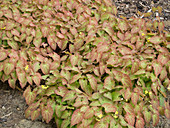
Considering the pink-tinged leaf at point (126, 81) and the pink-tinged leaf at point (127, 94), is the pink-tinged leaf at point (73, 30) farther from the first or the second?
the pink-tinged leaf at point (127, 94)

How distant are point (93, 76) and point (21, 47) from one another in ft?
2.89

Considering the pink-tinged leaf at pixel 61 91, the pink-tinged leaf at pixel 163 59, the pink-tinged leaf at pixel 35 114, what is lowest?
the pink-tinged leaf at pixel 35 114

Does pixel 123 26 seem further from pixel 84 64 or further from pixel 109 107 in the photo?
pixel 109 107

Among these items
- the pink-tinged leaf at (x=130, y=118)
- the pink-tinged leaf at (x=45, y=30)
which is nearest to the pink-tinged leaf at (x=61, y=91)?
the pink-tinged leaf at (x=130, y=118)

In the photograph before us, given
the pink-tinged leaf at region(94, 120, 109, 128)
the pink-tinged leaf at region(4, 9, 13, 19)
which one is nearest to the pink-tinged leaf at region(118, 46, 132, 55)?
the pink-tinged leaf at region(94, 120, 109, 128)

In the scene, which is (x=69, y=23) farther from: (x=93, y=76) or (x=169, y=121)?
(x=169, y=121)

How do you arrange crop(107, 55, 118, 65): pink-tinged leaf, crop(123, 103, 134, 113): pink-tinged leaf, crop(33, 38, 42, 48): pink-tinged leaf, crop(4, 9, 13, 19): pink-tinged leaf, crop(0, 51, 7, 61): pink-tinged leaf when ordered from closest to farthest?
crop(123, 103, 134, 113): pink-tinged leaf
crop(107, 55, 118, 65): pink-tinged leaf
crop(0, 51, 7, 61): pink-tinged leaf
crop(33, 38, 42, 48): pink-tinged leaf
crop(4, 9, 13, 19): pink-tinged leaf

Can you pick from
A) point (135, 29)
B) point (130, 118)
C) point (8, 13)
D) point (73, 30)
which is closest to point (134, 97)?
point (130, 118)

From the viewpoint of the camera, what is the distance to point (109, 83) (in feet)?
6.65

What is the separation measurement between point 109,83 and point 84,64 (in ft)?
1.12

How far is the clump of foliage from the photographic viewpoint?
197cm

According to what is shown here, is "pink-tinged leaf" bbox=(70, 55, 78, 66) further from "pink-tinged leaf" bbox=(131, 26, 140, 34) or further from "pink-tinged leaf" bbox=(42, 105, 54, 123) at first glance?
"pink-tinged leaf" bbox=(131, 26, 140, 34)

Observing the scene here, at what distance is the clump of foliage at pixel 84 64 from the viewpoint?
1973mm

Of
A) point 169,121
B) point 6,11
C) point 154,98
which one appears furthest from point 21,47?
point 169,121
